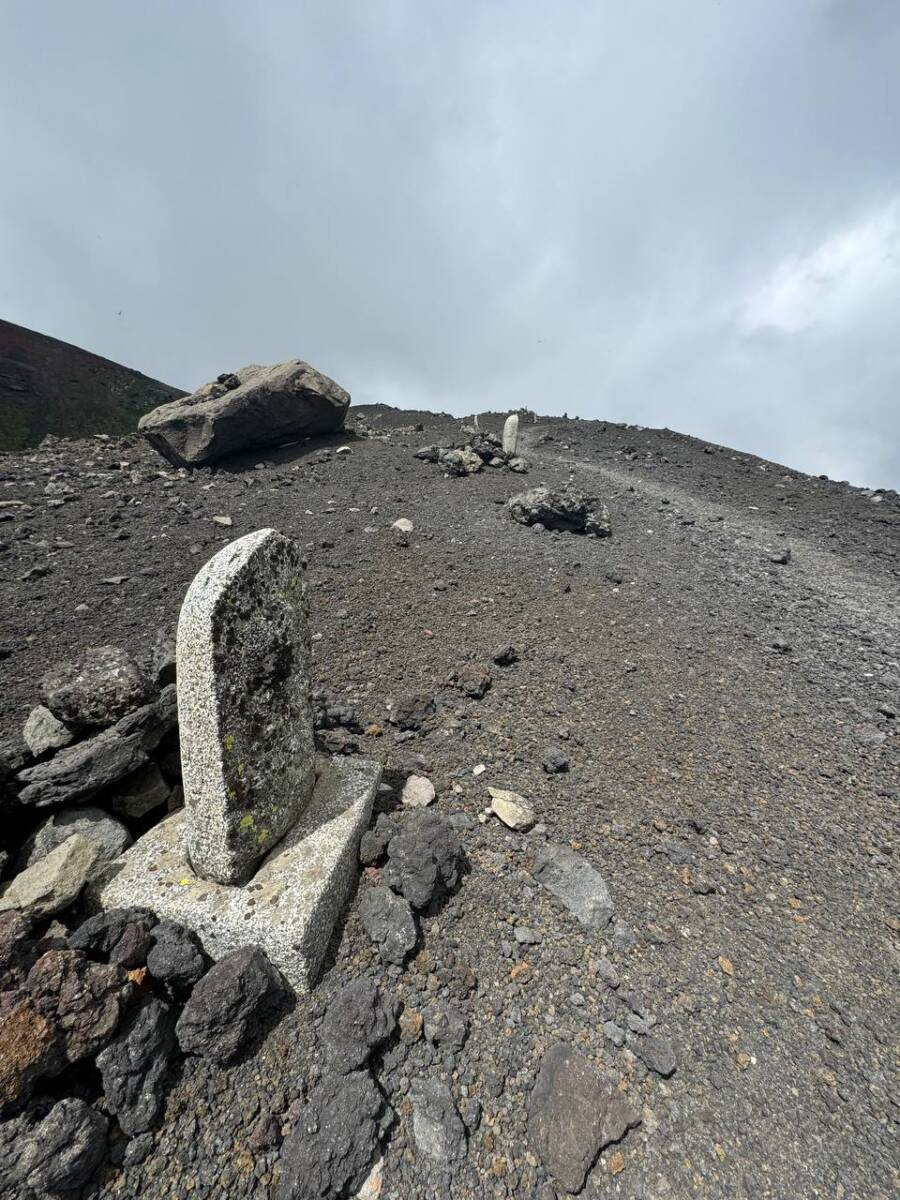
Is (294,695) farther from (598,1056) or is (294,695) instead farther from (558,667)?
(558,667)

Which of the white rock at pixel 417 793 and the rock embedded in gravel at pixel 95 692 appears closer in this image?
the rock embedded in gravel at pixel 95 692

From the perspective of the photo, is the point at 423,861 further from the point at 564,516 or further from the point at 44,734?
the point at 564,516

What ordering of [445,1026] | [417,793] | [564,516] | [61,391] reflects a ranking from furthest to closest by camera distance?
[61,391]
[564,516]
[417,793]
[445,1026]

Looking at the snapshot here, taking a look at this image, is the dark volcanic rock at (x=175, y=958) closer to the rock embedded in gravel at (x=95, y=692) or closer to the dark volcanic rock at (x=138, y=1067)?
the dark volcanic rock at (x=138, y=1067)

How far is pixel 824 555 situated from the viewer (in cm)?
970

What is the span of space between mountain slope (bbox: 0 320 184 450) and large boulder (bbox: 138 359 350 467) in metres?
9.51

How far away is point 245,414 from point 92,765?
1166cm

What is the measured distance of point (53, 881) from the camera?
270 centimetres

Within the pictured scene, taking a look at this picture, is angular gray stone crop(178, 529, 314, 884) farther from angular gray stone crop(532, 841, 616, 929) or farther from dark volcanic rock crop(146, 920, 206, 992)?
angular gray stone crop(532, 841, 616, 929)

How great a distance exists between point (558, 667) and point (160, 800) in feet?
12.6

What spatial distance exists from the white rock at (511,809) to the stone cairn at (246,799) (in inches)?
43.2

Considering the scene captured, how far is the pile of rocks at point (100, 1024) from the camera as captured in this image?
6.63 ft

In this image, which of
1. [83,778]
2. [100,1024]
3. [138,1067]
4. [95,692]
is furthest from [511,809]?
[95,692]

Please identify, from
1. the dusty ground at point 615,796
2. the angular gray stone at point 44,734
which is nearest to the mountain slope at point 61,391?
the dusty ground at point 615,796
